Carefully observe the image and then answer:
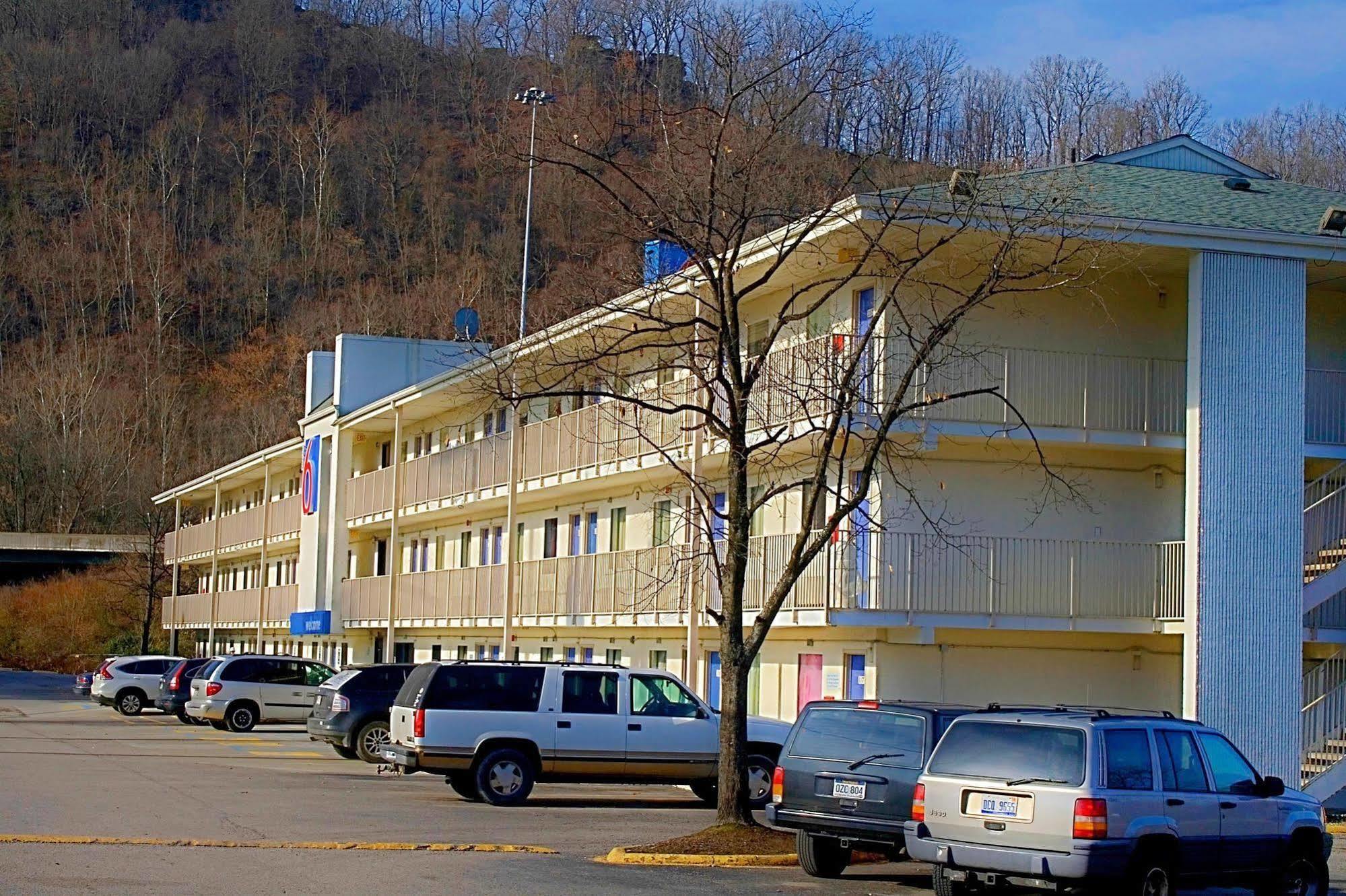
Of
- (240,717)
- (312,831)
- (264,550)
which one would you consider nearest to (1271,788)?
(312,831)

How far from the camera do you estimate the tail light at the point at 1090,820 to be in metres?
12.9

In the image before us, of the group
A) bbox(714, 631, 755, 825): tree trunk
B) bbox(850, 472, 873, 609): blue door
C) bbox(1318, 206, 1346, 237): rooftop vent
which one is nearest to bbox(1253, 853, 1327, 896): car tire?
bbox(714, 631, 755, 825): tree trunk

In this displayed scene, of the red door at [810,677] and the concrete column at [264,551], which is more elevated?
the concrete column at [264,551]

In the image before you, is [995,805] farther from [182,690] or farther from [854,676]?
[182,690]

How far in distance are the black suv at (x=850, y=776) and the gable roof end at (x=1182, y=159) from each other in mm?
16606

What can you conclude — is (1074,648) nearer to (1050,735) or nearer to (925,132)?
(1050,735)

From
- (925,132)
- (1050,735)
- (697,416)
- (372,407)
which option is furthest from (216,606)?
(1050,735)

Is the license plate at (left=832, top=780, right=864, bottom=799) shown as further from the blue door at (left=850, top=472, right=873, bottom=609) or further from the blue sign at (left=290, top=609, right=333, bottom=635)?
the blue sign at (left=290, top=609, right=333, bottom=635)

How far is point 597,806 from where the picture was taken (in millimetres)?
22797

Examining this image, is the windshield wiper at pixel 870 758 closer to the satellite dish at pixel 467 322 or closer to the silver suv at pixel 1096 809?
the silver suv at pixel 1096 809

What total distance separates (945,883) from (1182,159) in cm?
2058

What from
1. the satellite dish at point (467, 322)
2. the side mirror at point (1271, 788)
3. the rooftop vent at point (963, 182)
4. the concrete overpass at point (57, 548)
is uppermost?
the satellite dish at point (467, 322)

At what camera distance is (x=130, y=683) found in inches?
1908

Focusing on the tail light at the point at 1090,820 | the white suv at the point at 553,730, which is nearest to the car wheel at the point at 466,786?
the white suv at the point at 553,730
